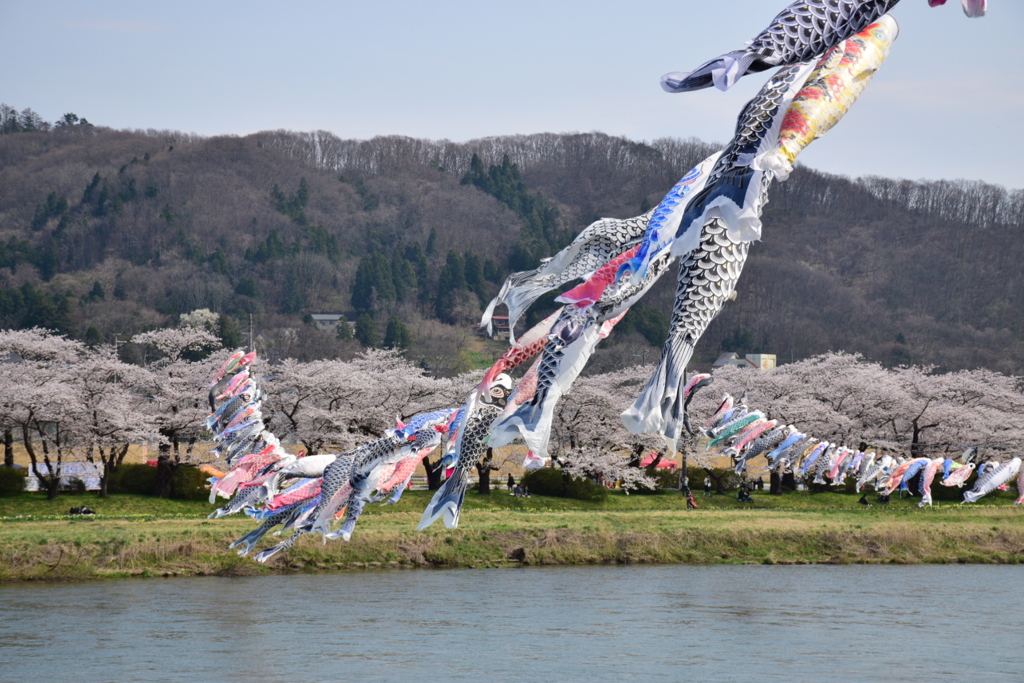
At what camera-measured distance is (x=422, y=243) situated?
5930 inches

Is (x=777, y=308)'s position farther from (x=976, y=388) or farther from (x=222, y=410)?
(x=222, y=410)

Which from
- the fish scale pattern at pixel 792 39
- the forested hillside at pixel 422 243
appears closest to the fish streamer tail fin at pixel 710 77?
the fish scale pattern at pixel 792 39

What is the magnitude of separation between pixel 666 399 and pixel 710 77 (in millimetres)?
1467

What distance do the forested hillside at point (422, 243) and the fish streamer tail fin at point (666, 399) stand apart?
75255 millimetres

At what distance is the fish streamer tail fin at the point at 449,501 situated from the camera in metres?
6.29

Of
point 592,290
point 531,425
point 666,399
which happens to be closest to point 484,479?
point 531,425

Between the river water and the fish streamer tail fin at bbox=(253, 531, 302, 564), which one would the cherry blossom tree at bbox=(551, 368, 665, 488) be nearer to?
the river water

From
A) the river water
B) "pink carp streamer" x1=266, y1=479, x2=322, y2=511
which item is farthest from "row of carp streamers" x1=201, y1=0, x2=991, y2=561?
the river water

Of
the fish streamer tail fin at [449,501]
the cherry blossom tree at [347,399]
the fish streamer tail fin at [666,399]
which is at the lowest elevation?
the cherry blossom tree at [347,399]

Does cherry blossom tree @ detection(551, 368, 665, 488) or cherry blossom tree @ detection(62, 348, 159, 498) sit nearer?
cherry blossom tree @ detection(62, 348, 159, 498)

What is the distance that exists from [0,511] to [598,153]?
151303mm

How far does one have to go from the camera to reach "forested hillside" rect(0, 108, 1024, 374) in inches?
4203

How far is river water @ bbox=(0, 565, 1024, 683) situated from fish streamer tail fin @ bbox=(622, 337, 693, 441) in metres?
14.8

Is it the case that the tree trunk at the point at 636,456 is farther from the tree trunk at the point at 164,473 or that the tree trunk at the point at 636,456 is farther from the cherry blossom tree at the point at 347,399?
the tree trunk at the point at 164,473
